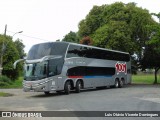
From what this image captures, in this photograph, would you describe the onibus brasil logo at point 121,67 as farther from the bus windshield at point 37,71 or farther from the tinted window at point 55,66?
the bus windshield at point 37,71

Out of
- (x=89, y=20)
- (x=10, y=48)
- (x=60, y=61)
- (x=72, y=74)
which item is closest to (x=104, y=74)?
(x=72, y=74)

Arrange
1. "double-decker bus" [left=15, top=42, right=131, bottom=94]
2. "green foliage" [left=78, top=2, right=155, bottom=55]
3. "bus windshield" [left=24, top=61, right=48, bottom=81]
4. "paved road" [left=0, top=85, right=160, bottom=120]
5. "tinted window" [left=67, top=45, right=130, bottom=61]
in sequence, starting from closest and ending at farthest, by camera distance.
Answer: "paved road" [left=0, top=85, right=160, bottom=120]
"bus windshield" [left=24, top=61, right=48, bottom=81]
"double-decker bus" [left=15, top=42, right=131, bottom=94]
"tinted window" [left=67, top=45, right=130, bottom=61]
"green foliage" [left=78, top=2, right=155, bottom=55]

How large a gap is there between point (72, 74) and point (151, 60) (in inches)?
751

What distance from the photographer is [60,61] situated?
25.3 m

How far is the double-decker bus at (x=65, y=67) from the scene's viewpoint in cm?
2420

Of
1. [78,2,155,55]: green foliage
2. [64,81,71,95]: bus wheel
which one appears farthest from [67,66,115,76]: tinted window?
[78,2,155,55]: green foliage

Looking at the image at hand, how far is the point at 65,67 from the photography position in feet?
84.9

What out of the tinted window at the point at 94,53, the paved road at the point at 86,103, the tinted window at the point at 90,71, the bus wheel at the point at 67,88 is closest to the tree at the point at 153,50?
the tinted window at the point at 94,53

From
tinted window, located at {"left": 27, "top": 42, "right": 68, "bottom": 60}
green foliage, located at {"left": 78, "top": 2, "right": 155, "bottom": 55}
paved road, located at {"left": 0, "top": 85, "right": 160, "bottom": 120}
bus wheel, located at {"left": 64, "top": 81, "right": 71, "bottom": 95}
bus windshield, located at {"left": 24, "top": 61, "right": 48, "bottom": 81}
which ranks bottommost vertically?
paved road, located at {"left": 0, "top": 85, "right": 160, "bottom": 120}

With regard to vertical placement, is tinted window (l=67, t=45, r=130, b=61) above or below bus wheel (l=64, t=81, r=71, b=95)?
above

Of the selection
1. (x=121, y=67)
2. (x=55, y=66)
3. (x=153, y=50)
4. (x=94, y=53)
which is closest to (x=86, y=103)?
(x=55, y=66)

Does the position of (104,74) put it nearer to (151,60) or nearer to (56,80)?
(56,80)

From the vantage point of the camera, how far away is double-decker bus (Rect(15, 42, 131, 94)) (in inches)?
953

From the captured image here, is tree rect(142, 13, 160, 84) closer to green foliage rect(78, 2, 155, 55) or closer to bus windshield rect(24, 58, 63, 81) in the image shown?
green foliage rect(78, 2, 155, 55)
